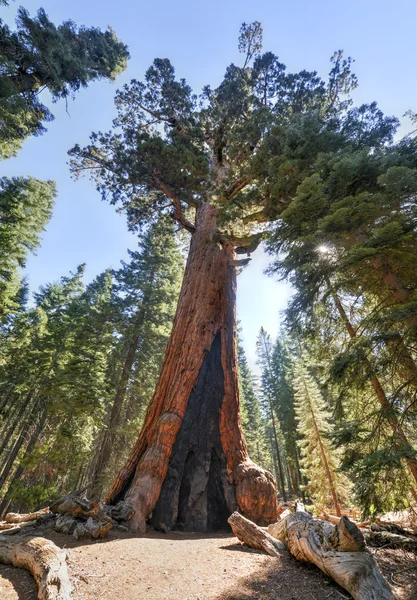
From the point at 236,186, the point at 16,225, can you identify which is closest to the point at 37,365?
the point at 16,225

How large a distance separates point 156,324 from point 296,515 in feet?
37.0

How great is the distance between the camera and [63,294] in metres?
20.6

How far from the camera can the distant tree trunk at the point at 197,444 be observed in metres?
4.94

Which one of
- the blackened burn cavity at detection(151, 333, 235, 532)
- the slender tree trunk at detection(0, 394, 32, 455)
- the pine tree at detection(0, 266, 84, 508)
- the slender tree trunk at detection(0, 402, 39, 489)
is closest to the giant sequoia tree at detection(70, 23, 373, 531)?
the blackened burn cavity at detection(151, 333, 235, 532)

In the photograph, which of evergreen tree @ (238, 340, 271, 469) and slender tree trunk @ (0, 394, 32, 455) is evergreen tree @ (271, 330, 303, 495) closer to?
evergreen tree @ (238, 340, 271, 469)

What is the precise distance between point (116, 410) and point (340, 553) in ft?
37.9

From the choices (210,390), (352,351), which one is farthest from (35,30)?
(352,351)

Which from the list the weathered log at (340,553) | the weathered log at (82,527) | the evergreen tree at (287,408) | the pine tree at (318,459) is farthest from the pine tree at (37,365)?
the evergreen tree at (287,408)

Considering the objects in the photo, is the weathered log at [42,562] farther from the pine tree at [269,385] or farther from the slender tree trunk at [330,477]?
the pine tree at [269,385]

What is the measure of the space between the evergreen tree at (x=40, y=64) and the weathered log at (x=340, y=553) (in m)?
11.0

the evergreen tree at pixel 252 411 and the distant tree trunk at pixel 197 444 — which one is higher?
the evergreen tree at pixel 252 411

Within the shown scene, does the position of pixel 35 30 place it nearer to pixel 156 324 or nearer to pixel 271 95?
pixel 271 95

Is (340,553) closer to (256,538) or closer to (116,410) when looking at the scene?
(256,538)

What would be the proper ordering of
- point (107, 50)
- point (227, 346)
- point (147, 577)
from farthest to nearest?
point (107, 50) < point (227, 346) < point (147, 577)
